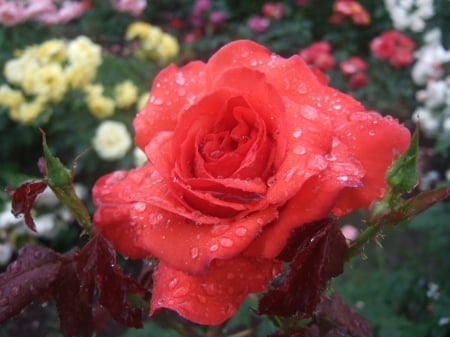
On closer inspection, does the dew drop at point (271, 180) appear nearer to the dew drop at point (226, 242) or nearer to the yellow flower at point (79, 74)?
the dew drop at point (226, 242)

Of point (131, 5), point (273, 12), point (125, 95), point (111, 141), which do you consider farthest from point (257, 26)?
point (111, 141)

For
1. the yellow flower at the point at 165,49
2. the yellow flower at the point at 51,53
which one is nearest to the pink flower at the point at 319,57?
the yellow flower at the point at 165,49

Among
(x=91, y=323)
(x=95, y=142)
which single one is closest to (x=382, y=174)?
(x=91, y=323)

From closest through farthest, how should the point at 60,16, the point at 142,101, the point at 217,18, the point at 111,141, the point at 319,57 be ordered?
1. the point at 111,141
2. the point at 142,101
3. the point at 319,57
4. the point at 60,16
5. the point at 217,18

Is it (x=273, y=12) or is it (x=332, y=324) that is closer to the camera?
(x=332, y=324)

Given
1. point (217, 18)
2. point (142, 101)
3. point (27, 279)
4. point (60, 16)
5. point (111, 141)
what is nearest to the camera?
point (27, 279)

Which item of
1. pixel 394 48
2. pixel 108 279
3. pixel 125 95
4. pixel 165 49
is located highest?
pixel 108 279

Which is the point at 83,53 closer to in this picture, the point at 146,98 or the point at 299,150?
the point at 146,98
